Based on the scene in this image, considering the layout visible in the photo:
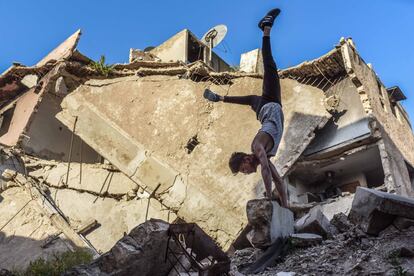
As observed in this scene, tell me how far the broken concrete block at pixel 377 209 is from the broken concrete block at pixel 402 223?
0.04 m

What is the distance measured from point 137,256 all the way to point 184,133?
19.8ft

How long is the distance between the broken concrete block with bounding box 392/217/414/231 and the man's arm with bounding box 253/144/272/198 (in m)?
1.31

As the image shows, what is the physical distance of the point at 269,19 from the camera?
5230mm

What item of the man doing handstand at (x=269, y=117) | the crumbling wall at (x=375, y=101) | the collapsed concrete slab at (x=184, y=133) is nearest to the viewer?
the man doing handstand at (x=269, y=117)

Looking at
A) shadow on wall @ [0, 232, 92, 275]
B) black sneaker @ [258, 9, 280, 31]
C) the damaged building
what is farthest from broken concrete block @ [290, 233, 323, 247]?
shadow on wall @ [0, 232, 92, 275]

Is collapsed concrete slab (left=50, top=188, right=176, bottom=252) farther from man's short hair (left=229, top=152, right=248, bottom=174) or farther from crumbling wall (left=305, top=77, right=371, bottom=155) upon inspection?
crumbling wall (left=305, top=77, right=371, bottom=155)

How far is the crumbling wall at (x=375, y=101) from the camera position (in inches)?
403

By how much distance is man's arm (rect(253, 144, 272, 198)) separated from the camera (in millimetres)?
4840

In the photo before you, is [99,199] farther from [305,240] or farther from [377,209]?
[377,209]

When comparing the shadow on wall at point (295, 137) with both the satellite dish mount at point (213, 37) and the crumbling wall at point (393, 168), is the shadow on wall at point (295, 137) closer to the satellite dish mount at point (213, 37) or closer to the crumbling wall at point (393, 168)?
the crumbling wall at point (393, 168)

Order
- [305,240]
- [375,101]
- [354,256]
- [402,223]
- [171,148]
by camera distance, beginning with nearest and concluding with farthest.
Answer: [354,256] → [402,223] → [305,240] → [171,148] → [375,101]

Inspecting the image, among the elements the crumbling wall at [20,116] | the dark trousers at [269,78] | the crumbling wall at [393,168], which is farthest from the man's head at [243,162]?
the crumbling wall at [20,116]

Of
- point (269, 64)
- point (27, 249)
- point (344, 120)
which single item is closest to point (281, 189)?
point (269, 64)

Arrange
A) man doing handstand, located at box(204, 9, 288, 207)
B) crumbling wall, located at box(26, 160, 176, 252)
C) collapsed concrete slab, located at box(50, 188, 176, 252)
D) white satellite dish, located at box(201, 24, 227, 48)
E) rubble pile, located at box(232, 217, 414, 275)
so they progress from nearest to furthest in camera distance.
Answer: rubble pile, located at box(232, 217, 414, 275) → man doing handstand, located at box(204, 9, 288, 207) → collapsed concrete slab, located at box(50, 188, 176, 252) → crumbling wall, located at box(26, 160, 176, 252) → white satellite dish, located at box(201, 24, 227, 48)
